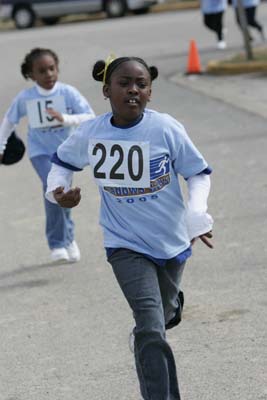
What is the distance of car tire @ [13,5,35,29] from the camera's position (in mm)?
33594

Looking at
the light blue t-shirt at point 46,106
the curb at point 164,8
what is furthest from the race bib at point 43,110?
the curb at point 164,8

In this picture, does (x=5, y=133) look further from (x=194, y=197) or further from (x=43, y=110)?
(x=194, y=197)

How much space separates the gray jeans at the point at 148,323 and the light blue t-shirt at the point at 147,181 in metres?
0.08

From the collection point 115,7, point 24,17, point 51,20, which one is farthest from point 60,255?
point 51,20

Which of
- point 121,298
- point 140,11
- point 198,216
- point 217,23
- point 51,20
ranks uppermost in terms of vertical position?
point 198,216

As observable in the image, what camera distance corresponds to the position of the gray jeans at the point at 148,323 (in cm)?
503

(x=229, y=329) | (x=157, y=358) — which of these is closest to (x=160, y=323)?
(x=157, y=358)

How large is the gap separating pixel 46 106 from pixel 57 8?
82.4ft

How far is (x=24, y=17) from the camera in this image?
33.6 meters

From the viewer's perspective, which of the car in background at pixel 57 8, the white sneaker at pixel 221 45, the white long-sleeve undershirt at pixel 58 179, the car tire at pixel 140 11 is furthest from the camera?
the car tire at pixel 140 11

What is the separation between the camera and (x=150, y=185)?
5289 mm

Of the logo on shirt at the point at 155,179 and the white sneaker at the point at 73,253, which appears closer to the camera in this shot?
the logo on shirt at the point at 155,179

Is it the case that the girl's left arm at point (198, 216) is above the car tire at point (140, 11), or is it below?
above

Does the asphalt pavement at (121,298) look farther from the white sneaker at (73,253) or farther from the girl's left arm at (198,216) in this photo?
the girl's left arm at (198,216)
